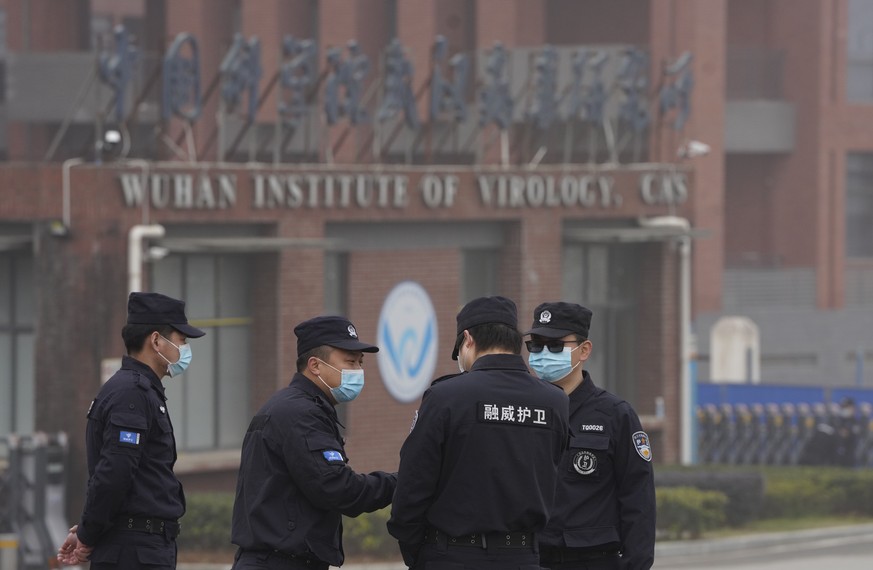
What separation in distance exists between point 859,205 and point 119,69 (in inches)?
1312

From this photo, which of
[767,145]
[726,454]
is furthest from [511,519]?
[767,145]

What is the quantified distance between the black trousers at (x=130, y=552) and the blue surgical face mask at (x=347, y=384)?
1162 mm

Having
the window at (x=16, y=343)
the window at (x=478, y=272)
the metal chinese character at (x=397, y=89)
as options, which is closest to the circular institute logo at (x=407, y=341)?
the window at (x=478, y=272)

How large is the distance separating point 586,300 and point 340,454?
67.6 feet

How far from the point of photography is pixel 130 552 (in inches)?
325

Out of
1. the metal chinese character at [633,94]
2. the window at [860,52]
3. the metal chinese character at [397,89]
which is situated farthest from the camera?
the window at [860,52]

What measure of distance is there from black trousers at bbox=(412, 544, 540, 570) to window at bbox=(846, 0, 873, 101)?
45212 millimetres

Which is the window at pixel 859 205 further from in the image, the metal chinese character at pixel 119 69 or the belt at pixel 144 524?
the belt at pixel 144 524

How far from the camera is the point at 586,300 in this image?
28141 millimetres

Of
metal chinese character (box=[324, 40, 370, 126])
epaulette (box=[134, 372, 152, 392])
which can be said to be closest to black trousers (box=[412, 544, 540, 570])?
epaulette (box=[134, 372, 152, 392])

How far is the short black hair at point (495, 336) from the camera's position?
7508 mm

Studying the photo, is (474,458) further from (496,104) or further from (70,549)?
(496,104)

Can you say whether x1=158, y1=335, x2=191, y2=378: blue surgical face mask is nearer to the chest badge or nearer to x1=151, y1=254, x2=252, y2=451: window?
the chest badge

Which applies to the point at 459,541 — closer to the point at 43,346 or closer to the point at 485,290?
the point at 43,346
